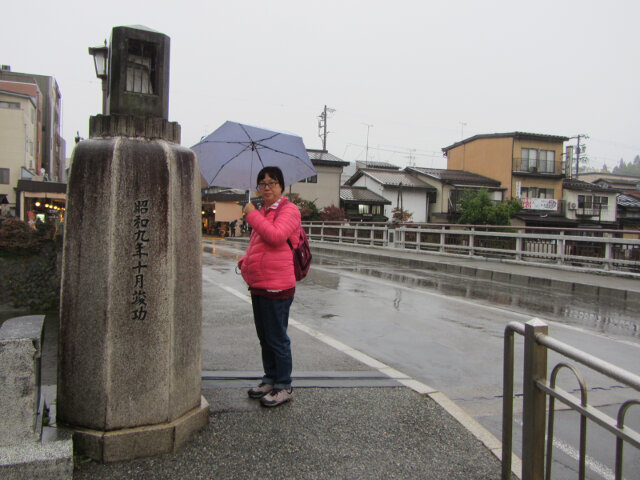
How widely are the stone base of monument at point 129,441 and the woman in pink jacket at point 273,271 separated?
2.81 ft

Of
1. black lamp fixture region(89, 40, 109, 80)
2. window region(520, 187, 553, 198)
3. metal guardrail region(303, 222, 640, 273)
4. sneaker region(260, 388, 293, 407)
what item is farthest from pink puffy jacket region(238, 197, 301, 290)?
window region(520, 187, 553, 198)

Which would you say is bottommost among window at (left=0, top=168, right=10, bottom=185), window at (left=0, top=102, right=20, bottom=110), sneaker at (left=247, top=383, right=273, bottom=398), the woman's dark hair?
sneaker at (left=247, top=383, right=273, bottom=398)

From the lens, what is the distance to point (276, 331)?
12.6 feet

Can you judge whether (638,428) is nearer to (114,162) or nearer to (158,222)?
(158,222)

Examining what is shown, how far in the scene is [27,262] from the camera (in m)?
8.11

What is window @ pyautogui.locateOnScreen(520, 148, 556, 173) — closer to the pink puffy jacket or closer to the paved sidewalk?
the paved sidewalk

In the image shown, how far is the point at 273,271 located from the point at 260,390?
1.02m

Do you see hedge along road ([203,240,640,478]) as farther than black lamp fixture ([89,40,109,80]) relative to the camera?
No

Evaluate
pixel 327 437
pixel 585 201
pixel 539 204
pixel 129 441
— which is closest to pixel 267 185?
pixel 327 437

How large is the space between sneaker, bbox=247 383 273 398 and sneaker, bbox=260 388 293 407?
0.40ft

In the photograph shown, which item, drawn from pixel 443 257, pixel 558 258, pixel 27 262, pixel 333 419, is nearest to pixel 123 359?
pixel 333 419

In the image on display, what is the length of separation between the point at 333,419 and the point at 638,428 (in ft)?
7.61

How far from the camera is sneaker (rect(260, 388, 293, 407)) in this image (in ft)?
12.4

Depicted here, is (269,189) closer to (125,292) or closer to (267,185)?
(267,185)
